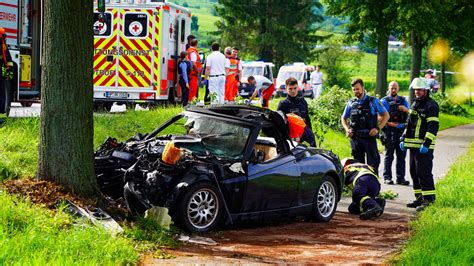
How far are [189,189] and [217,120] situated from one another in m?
1.67

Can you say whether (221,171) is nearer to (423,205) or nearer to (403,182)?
(423,205)

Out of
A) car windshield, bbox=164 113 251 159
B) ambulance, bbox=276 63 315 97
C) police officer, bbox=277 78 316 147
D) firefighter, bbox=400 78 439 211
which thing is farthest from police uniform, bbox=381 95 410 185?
ambulance, bbox=276 63 315 97

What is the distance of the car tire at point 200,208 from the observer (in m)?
9.05

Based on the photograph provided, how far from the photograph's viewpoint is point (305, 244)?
30.3 ft

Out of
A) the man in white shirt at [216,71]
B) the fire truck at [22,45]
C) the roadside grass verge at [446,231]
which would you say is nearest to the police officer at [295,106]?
the roadside grass verge at [446,231]

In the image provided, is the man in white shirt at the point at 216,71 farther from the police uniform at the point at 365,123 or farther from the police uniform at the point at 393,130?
the police uniform at the point at 365,123

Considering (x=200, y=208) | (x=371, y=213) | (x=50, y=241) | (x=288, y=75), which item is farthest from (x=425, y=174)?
(x=288, y=75)

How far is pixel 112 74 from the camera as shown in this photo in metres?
22.1

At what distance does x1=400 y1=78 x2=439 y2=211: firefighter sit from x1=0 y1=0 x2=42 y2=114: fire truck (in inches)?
312

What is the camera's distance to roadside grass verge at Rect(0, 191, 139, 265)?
6.73 m

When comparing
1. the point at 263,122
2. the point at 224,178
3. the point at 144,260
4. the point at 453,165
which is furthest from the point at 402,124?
the point at 144,260

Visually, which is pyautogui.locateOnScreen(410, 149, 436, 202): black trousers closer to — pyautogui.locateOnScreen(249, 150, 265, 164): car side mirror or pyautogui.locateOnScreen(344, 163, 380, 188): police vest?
pyautogui.locateOnScreen(344, 163, 380, 188): police vest

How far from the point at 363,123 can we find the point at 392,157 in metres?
2.60

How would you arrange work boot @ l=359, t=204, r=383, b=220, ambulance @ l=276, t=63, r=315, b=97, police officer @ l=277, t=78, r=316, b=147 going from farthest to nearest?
1. ambulance @ l=276, t=63, r=315, b=97
2. police officer @ l=277, t=78, r=316, b=147
3. work boot @ l=359, t=204, r=383, b=220
